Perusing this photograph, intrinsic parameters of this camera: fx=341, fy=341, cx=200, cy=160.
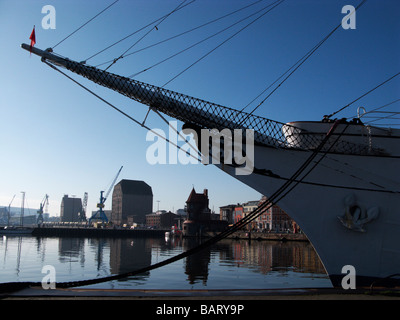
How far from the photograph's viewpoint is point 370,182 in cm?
1019

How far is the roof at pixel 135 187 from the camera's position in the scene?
154500mm

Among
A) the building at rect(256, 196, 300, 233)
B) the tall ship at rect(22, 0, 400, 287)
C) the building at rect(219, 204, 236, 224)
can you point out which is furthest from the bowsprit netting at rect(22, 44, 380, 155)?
the building at rect(219, 204, 236, 224)

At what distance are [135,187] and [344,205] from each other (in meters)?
151

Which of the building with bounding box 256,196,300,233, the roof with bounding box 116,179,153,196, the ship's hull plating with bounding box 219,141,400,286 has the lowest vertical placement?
the building with bounding box 256,196,300,233

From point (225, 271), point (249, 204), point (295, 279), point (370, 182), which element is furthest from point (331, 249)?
point (249, 204)

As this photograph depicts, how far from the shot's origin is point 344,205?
10109 millimetres

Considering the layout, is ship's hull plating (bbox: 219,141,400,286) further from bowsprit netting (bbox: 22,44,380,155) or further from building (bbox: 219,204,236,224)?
building (bbox: 219,204,236,224)

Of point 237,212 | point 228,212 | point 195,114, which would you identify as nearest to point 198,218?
point 237,212

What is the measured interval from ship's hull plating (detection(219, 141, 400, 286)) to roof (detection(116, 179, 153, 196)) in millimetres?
147623

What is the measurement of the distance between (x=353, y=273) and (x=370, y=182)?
2.71 m

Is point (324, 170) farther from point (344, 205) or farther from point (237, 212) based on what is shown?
point (237, 212)

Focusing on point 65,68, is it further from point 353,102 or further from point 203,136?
point 353,102

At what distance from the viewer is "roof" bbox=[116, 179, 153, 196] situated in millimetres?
154500
